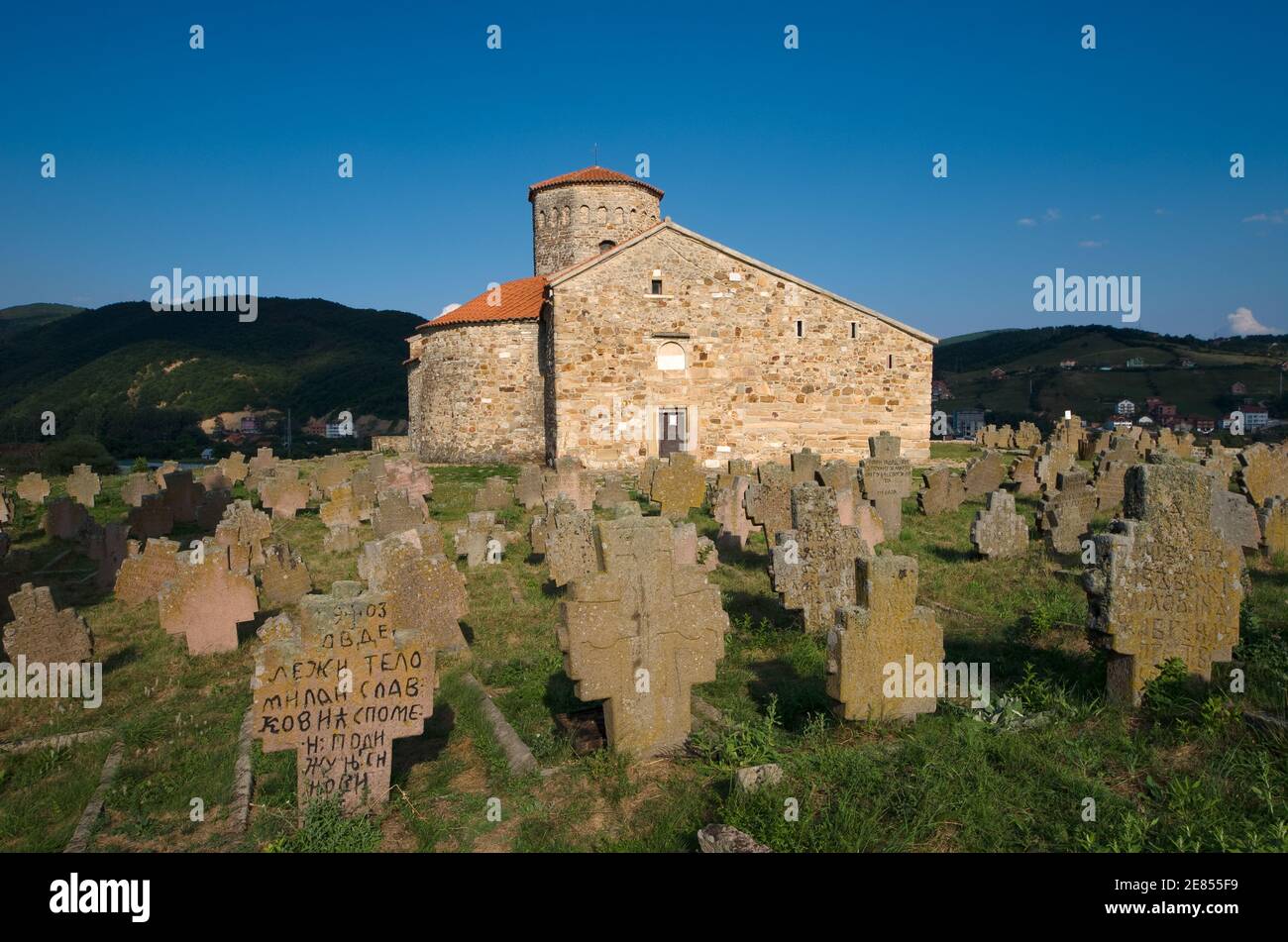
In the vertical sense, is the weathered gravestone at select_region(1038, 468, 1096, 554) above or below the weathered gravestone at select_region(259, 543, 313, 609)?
above

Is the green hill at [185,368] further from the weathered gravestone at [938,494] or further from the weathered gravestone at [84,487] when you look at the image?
the weathered gravestone at [938,494]

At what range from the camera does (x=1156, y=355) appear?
2586 inches

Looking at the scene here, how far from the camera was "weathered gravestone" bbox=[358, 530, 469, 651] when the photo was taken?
24.2 ft

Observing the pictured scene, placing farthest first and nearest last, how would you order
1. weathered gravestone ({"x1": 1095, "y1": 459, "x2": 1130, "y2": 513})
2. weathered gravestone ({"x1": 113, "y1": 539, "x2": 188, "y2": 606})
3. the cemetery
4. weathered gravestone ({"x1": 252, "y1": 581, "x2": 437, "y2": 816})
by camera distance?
weathered gravestone ({"x1": 1095, "y1": 459, "x2": 1130, "y2": 513}), weathered gravestone ({"x1": 113, "y1": 539, "x2": 188, "y2": 606}), weathered gravestone ({"x1": 252, "y1": 581, "x2": 437, "y2": 816}), the cemetery

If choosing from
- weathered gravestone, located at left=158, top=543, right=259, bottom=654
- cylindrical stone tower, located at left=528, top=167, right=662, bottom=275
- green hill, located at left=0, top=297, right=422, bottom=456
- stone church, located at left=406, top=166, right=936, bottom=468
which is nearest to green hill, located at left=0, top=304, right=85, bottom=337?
green hill, located at left=0, top=297, right=422, bottom=456

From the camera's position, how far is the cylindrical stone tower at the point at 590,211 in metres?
30.5

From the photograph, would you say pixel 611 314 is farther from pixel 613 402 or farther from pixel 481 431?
pixel 481 431

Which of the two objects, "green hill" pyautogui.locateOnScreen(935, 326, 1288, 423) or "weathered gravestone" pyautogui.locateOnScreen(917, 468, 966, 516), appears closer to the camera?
"weathered gravestone" pyautogui.locateOnScreen(917, 468, 966, 516)

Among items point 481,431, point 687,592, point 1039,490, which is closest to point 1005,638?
point 687,592

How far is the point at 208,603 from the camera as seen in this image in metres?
8.20

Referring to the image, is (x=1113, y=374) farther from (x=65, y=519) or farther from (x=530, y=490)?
(x=65, y=519)

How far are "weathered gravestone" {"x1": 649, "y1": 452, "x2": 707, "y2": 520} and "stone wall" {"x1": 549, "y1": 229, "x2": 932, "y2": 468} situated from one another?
25.4 ft

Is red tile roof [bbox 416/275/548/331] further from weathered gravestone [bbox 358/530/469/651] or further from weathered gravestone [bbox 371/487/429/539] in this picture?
weathered gravestone [bbox 358/530/469/651]
